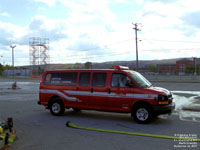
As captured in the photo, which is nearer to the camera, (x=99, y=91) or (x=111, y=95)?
(x=111, y=95)

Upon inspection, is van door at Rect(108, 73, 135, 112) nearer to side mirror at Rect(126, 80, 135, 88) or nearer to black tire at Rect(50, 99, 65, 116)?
side mirror at Rect(126, 80, 135, 88)

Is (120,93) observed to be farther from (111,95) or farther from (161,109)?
(161,109)

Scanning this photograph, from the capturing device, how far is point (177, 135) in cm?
689

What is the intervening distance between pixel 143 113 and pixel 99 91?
1953 mm

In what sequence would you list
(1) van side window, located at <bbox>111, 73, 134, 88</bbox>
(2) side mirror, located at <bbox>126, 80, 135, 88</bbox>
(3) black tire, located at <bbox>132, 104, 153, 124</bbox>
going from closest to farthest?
(3) black tire, located at <bbox>132, 104, 153, 124</bbox>
(2) side mirror, located at <bbox>126, 80, 135, 88</bbox>
(1) van side window, located at <bbox>111, 73, 134, 88</bbox>

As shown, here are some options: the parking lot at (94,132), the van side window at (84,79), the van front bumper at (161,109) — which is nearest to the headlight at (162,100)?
the van front bumper at (161,109)

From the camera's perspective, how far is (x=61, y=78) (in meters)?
10.4

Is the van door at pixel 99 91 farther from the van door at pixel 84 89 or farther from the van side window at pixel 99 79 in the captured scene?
the van door at pixel 84 89

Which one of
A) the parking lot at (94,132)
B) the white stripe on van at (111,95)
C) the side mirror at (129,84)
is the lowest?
the parking lot at (94,132)

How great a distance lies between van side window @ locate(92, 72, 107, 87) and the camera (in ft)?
30.8

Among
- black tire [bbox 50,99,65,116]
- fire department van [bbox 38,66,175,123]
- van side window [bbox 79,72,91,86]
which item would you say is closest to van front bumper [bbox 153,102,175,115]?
fire department van [bbox 38,66,175,123]

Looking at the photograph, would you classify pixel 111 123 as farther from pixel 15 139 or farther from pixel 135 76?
pixel 15 139

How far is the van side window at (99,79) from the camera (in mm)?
9399

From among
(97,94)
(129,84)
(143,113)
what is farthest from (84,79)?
(143,113)
